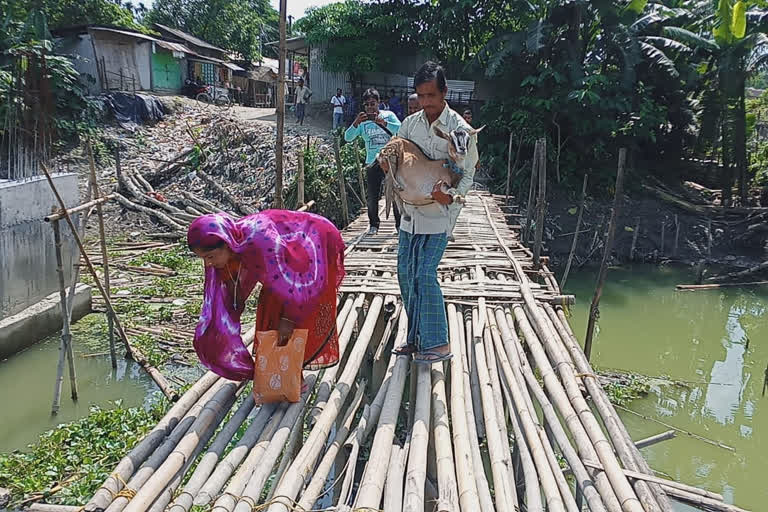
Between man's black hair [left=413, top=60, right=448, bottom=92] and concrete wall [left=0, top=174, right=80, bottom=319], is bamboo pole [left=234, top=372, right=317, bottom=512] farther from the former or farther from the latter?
concrete wall [left=0, top=174, right=80, bottom=319]

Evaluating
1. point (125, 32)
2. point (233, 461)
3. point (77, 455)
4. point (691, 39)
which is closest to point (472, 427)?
point (233, 461)

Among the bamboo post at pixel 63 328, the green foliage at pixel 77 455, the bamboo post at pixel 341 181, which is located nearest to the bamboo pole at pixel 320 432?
the green foliage at pixel 77 455

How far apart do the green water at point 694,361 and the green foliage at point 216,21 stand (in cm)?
1985

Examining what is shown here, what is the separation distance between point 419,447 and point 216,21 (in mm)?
26471

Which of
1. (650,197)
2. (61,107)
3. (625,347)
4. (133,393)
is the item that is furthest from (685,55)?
(61,107)

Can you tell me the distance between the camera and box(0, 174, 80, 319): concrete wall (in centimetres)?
599

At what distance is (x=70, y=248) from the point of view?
7.29 m

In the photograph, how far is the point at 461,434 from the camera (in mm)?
2197

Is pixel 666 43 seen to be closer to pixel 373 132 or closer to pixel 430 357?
pixel 373 132

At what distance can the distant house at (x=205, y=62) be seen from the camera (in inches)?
788

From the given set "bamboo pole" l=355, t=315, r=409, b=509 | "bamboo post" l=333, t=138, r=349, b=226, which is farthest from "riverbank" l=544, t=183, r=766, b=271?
"bamboo pole" l=355, t=315, r=409, b=509

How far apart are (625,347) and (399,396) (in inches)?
232

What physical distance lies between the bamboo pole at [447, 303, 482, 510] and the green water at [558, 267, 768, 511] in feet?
9.42

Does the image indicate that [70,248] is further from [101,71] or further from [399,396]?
[101,71]
